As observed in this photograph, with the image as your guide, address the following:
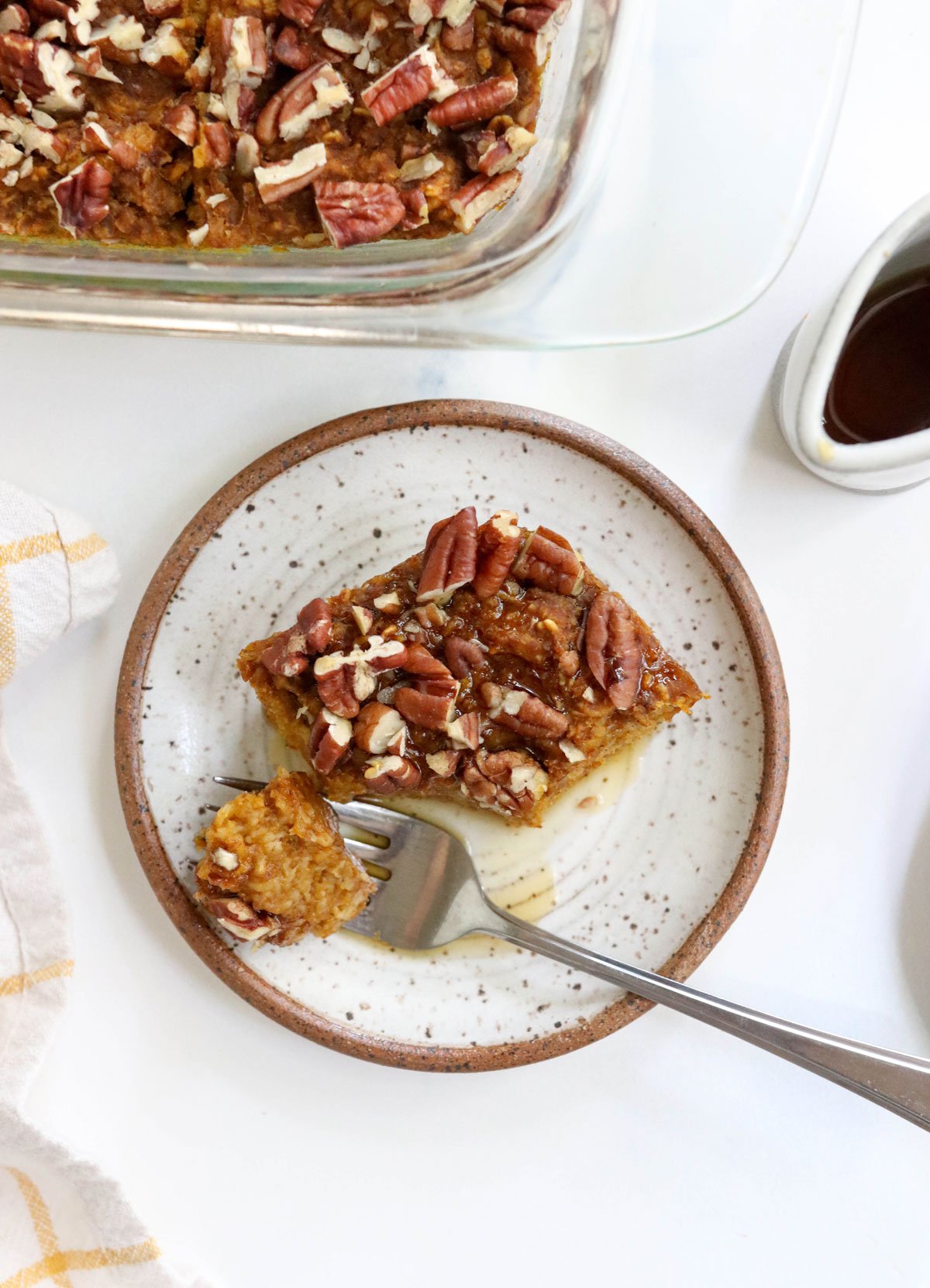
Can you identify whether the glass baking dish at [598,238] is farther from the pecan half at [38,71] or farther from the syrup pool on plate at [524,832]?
the syrup pool on plate at [524,832]

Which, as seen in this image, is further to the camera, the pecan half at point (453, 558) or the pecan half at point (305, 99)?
the pecan half at point (453, 558)

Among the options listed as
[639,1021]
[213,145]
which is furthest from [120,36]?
[639,1021]

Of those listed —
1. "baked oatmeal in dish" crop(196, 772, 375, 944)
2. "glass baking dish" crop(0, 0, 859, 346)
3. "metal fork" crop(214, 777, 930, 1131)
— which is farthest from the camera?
"metal fork" crop(214, 777, 930, 1131)

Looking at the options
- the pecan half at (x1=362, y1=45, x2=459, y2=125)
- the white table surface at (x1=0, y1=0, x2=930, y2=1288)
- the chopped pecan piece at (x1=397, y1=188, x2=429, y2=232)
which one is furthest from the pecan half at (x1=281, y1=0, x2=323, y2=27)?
the white table surface at (x1=0, y1=0, x2=930, y2=1288)

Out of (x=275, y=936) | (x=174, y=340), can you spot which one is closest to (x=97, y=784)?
(x=275, y=936)

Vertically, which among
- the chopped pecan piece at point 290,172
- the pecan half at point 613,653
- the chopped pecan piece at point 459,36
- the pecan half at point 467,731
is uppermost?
the chopped pecan piece at point 459,36

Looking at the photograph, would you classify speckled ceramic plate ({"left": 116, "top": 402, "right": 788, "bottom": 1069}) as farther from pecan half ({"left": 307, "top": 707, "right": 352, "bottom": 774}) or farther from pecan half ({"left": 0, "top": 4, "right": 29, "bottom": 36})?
pecan half ({"left": 0, "top": 4, "right": 29, "bottom": 36})

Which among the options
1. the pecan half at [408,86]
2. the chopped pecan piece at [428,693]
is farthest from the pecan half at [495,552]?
the pecan half at [408,86]
